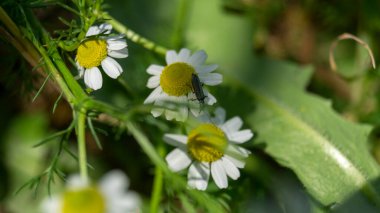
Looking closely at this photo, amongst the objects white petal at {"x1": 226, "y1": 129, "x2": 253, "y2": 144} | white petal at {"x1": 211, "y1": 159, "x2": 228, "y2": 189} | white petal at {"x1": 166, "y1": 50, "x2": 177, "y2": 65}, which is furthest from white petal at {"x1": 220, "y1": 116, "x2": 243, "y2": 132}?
white petal at {"x1": 166, "y1": 50, "x2": 177, "y2": 65}

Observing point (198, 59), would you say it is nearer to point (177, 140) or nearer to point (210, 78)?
point (210, 78)

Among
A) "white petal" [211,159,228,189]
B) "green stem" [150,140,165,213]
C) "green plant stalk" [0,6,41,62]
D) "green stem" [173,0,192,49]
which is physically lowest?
"green stem" [173,0,192,49]

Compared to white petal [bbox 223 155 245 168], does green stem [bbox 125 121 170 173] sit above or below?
above

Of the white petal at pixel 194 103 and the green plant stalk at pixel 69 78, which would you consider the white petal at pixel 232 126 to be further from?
the green plant stalk at pixel 69 78

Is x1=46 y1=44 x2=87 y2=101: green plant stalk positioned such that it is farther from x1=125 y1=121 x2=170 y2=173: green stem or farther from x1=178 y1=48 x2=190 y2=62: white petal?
x1=178 y1=48 x2=190 y2=62: white petal

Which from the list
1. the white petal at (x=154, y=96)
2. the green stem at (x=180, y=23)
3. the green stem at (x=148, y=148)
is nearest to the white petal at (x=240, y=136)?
the white petal at (x=154, y=96)

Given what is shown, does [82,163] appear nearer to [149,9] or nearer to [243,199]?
[243,199]

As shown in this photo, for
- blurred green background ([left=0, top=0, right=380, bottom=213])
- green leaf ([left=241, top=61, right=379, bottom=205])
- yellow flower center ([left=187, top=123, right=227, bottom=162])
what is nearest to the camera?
yellow flower center ([left=187, top=123, right=227, bottom=162])

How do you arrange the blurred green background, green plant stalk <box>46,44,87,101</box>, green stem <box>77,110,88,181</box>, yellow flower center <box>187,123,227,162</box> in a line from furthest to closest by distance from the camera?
the blurred green background → yellow flower center <box>187,123,227,162</box> → green plant stalk <box>46,44,87,101</box> → green stem <box>77,110,88,181</box>
